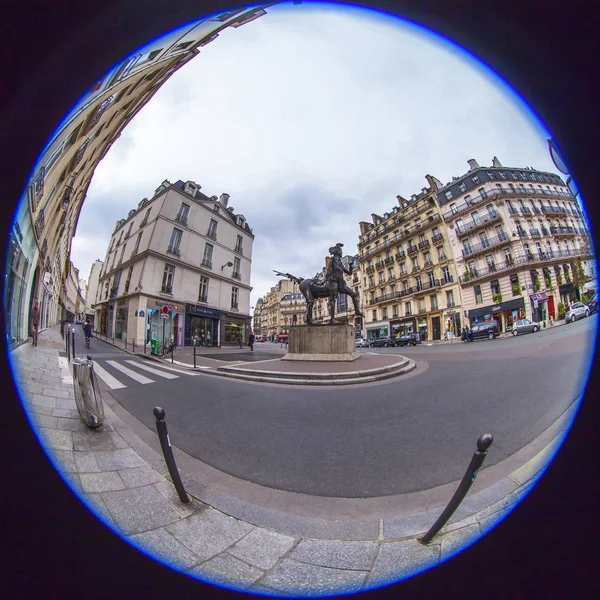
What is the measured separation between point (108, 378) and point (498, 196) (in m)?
3.03

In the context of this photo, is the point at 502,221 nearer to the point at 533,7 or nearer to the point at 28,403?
the point at 533,7

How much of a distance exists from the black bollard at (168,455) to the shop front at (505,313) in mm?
2062

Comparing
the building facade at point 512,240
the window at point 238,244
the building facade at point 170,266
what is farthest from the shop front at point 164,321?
the building facade at point 512,240

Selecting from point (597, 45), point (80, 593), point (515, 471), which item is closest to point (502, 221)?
point (597, 45)

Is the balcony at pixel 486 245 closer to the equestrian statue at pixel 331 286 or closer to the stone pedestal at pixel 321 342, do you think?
the stone pedestal at pixel 321 342

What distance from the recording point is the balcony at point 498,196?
118 cm

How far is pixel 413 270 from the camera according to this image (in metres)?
2.95

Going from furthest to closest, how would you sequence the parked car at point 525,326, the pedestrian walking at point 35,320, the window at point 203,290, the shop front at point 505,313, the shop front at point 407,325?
the shop front at point 407,325, the window at point 203,290, the shop front at point 505,313, the parked car at point 525,326, the pedestrian walking at point 35,320

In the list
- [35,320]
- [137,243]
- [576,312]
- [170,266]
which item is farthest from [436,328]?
[35,320]

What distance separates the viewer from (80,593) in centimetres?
72

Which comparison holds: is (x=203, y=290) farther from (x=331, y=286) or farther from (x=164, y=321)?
(x=331, y=286)

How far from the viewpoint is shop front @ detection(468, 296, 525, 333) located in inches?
61.2

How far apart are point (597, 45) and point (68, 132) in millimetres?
2254

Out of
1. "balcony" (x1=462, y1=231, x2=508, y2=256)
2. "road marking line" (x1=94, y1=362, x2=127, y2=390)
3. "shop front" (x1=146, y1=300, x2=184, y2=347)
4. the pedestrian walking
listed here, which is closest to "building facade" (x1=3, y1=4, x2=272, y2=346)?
the pedestrian walking
